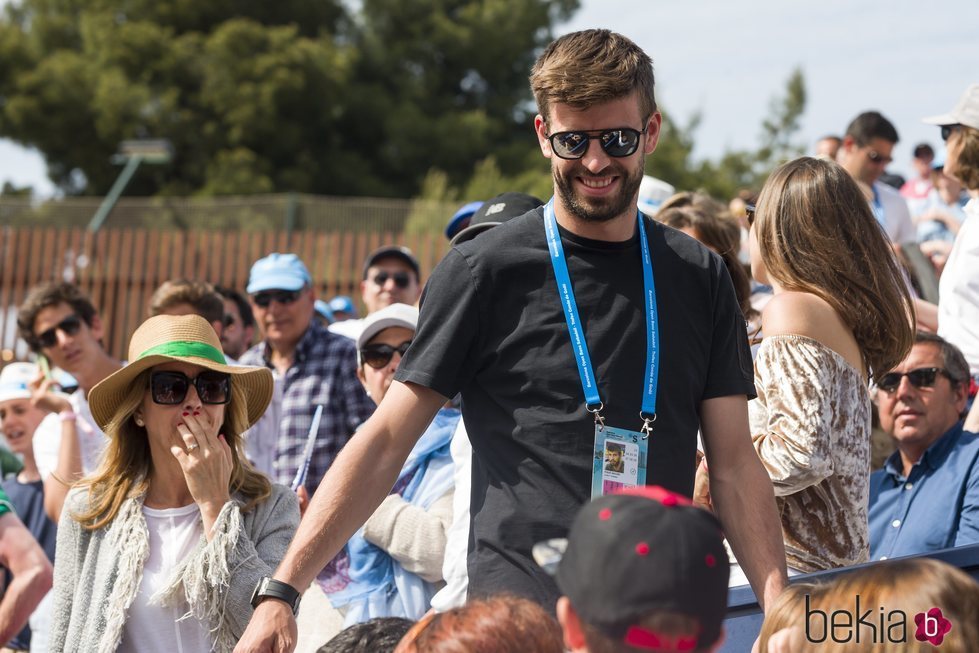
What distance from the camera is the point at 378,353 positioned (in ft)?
15.6

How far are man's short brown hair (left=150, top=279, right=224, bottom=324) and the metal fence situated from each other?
11300 millimetres

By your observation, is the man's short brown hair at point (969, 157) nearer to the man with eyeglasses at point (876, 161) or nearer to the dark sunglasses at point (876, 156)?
the man with eyeglasses at point (876, 161)

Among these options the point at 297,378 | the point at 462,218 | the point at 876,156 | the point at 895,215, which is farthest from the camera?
the point at 895,215

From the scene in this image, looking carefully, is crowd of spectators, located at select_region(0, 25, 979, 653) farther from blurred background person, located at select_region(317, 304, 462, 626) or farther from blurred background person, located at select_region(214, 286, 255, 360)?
blurred background person, located at select_region(214, 286, 255, 360)

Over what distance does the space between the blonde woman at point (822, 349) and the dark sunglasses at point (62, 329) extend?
12.9 feet

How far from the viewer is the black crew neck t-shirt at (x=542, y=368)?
2.68 meters

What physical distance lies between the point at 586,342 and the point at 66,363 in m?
4.07

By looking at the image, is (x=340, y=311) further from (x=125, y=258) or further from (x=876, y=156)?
(x=125, y=258)

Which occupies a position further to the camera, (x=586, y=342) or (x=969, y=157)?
(x=969, y=157)

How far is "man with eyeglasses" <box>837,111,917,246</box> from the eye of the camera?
7367mm

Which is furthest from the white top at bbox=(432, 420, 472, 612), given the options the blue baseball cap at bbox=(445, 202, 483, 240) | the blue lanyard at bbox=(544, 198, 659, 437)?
the blue baseball cap at bbox=(445, 202, 483, 240)

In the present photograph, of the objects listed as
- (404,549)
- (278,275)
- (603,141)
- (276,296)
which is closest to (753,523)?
(603,141)

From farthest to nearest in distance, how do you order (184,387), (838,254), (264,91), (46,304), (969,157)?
(264,91), (46,304), (969,157), (184,387), (838,254)

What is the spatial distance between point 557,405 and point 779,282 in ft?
3.16
